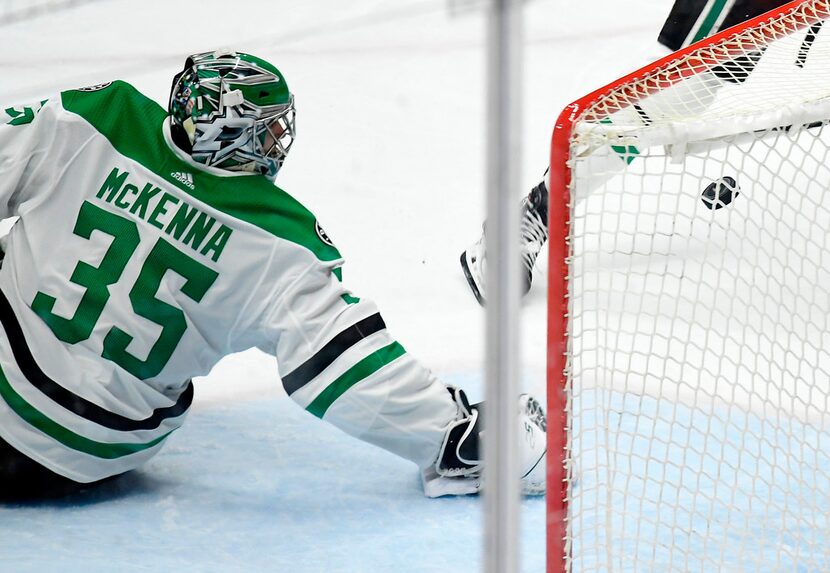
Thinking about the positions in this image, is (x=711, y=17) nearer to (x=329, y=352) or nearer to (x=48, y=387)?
(x=329, y=352)

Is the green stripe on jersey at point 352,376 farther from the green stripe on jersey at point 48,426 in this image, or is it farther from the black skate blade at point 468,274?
the black skate blade at point 468,274

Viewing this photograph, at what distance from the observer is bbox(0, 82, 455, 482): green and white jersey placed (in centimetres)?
131

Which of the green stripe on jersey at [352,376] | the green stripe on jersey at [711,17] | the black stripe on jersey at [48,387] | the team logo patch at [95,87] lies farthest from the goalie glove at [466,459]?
the green stripe on jersey at [711,17]

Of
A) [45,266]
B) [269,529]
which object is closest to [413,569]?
[269,529]

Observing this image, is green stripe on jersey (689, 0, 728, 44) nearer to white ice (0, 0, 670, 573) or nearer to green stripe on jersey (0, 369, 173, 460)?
white ice (0, 0, 670, 573)

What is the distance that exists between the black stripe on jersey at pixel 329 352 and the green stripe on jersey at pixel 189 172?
0.10 metres

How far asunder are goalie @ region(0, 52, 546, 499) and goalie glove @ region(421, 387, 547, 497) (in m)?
0.08

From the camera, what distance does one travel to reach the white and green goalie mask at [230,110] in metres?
1.29

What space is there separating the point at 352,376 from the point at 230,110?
0.36 metres

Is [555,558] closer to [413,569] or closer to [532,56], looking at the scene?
[413,569]

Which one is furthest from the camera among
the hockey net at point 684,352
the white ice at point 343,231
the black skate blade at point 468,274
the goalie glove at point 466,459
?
the black skate blade at point 468,274

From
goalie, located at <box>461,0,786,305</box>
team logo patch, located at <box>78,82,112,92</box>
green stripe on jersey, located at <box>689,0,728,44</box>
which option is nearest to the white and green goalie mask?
team logo patch, located at <box>78,82,112,92</box>

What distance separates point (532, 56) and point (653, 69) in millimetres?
1545

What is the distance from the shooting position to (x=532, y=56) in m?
2.66
